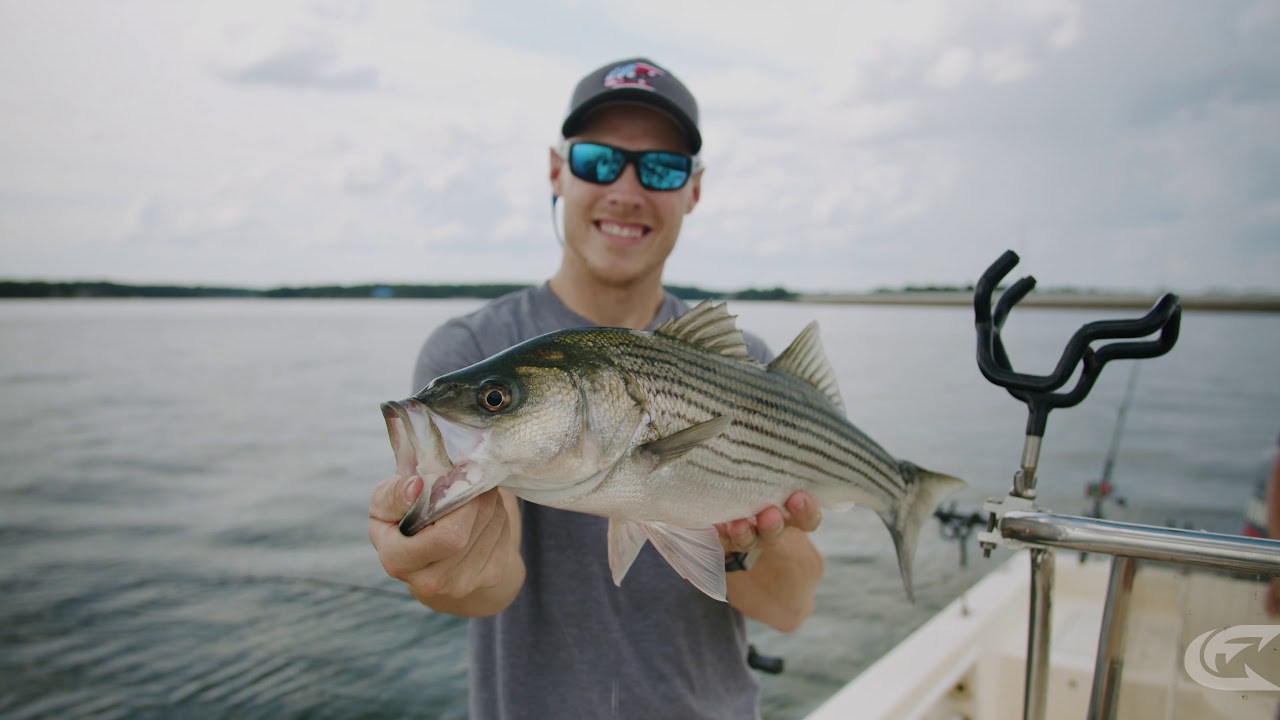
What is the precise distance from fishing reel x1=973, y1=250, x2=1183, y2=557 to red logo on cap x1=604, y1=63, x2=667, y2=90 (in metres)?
1.65

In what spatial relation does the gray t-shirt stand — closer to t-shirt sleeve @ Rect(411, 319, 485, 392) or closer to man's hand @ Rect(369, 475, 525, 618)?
t-shirt sleeve @ Rect(411, 319, 485, 392)

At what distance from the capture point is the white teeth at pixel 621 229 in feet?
10.1

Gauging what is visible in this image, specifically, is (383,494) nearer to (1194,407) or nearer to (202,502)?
(202,502)

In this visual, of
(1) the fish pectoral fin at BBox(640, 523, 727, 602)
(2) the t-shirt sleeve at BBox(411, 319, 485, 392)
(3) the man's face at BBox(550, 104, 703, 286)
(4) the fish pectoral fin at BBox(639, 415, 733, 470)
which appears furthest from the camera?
(3) the man's face at BBox(550, 104, 703, 286)

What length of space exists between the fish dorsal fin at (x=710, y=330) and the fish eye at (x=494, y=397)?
2.06 feet

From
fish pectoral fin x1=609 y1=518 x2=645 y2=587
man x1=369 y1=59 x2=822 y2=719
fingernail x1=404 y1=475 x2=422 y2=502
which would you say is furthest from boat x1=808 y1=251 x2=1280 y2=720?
fingernail x1=404 y1=475 x2=422 y2=502

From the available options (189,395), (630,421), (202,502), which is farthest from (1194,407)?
(189,395)

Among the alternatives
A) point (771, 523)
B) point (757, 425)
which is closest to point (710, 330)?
point (757, 425)

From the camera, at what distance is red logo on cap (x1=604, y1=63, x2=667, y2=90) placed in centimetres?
308

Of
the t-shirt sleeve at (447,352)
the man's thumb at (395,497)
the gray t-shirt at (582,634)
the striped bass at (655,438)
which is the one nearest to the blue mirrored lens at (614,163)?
the gray t-shirt at (582,634)

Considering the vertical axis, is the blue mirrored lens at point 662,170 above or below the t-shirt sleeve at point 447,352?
above

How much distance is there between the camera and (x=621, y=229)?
3086mm

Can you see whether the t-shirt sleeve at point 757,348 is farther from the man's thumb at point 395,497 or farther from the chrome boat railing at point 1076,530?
the man's thumb at point 395,497

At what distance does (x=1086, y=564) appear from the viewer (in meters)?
6.31
